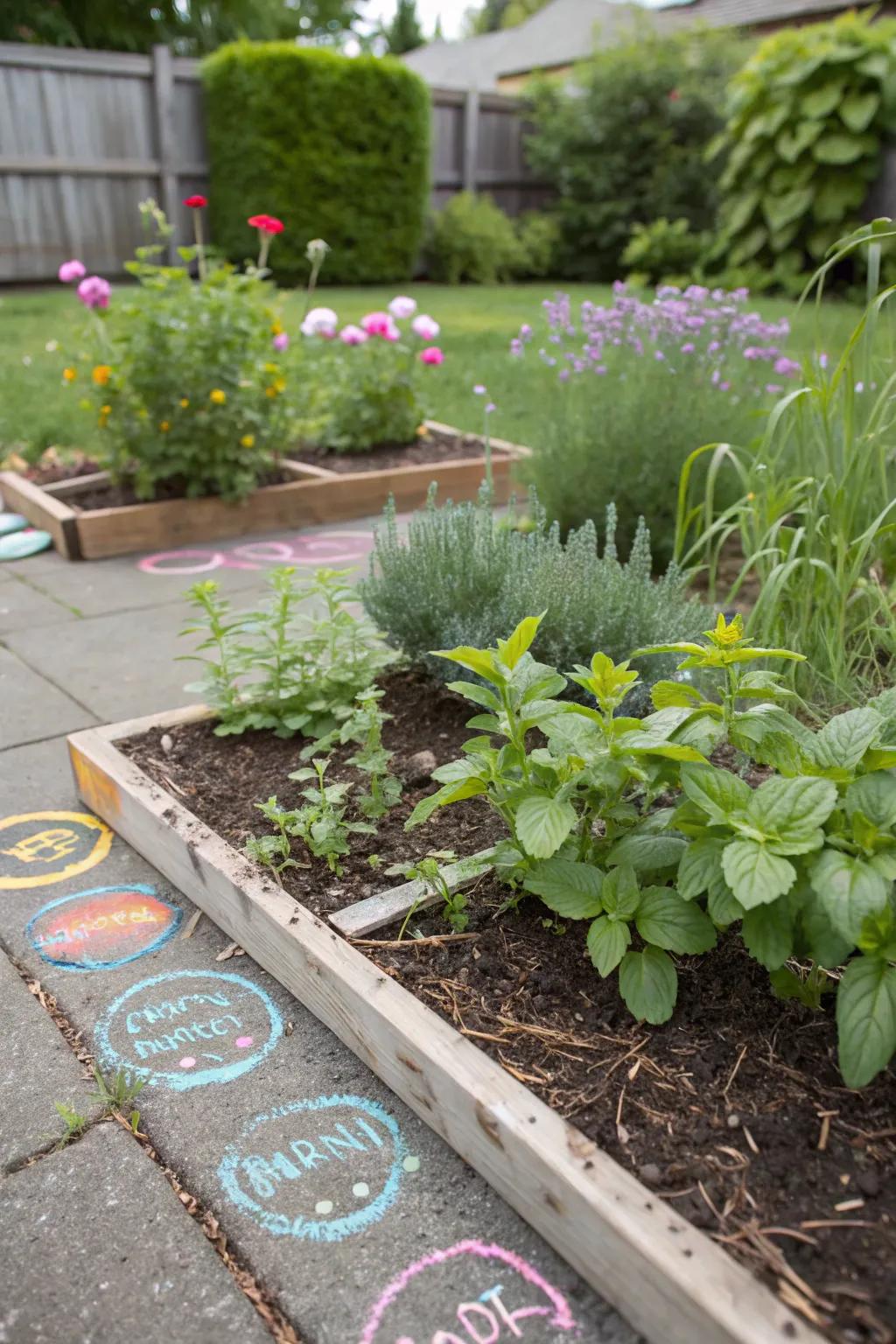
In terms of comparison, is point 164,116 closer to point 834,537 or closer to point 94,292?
point 94,292

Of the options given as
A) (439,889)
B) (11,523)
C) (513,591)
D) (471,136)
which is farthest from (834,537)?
(471,136)

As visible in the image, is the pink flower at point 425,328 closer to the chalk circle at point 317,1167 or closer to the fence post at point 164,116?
the chalk circle at point 317,1167

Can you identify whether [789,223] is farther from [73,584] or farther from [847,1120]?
[847,1120]

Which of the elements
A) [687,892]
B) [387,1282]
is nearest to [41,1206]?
[387,1282]

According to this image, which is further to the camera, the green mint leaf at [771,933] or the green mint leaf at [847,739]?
the green mint leaf at [847,739]

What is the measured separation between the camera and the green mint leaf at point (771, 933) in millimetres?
1406

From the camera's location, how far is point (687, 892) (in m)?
1.44

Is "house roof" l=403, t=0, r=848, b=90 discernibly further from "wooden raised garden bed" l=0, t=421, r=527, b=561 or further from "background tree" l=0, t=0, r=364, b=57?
"wooden raised garden bed" l=0, t=421, r=527, b=561

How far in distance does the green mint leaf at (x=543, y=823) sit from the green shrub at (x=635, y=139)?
512 inches

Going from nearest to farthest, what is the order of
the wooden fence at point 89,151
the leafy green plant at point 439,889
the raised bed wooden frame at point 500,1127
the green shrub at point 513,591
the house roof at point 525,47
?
the raised bed wooden frame at point 500,1127 → the leafy green plant at point 439,889 → the green shrub at point 513,591 → the wooden fence at point 89,151 → the house roof at point 525,47

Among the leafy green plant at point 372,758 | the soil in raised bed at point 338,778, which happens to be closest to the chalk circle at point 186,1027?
the soil in raised bed at point 338,778

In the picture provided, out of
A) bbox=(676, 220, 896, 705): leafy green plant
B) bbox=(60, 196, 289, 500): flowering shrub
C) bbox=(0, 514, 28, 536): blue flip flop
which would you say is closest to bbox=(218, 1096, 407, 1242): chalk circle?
bbox=(676, 220, 896, 705): leafy green plant

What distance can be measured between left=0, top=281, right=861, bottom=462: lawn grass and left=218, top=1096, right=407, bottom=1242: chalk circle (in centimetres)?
205

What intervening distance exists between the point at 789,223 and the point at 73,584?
31.2 ft
